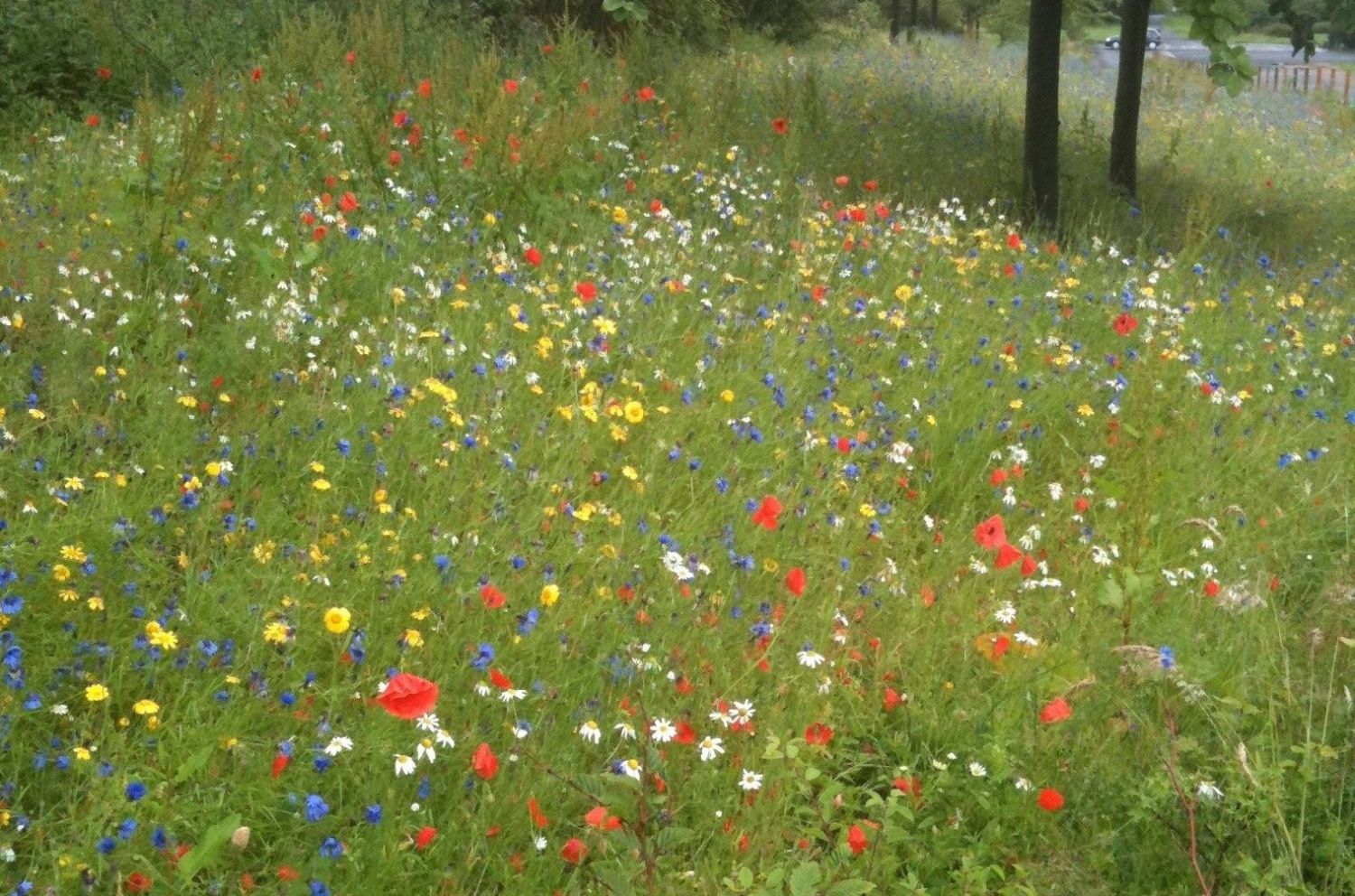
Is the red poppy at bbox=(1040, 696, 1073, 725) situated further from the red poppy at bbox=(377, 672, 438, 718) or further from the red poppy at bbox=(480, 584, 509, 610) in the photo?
the red poppy at bbox=(377, 672, 438, 718)

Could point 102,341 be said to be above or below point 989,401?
above

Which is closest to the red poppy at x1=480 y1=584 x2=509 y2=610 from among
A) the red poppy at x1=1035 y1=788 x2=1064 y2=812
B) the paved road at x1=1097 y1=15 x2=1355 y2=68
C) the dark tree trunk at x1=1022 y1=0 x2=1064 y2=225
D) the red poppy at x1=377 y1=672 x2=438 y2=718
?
the red poppy at x1=377 y1=672 x2=438 y2=718

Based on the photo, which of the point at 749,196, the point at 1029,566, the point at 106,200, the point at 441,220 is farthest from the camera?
the point at 749,196

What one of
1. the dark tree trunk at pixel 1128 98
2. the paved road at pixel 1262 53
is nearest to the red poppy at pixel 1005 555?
the dark tree trunk at pixel 1128 98

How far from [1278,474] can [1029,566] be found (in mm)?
1981

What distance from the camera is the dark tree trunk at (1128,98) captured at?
11.6 meters

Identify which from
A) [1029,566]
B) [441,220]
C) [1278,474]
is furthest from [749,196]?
[1029,566]

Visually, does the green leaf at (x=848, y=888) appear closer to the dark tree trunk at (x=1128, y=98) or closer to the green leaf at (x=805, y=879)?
the green leaf at (x=805, y=879)

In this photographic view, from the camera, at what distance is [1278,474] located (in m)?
5.50

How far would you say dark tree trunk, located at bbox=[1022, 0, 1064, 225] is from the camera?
990 cm

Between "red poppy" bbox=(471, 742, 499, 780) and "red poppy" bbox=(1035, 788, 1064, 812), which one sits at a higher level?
"red poppy" bbox=(471, 742, 499, 780)

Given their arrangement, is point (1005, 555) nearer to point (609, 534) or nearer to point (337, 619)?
point (609, 534)

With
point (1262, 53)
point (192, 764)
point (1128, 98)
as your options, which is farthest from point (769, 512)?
point (1262, 53)

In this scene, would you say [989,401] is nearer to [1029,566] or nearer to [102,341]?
[1029,566]
